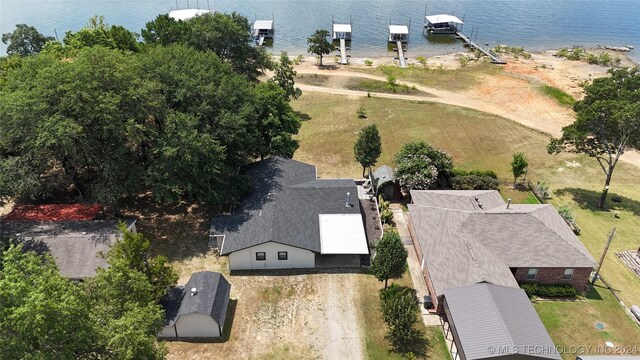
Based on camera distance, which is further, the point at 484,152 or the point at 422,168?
the point at 484,152

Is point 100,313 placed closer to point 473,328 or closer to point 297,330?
point 297,330

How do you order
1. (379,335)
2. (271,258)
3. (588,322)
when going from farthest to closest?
(271,258) → (588,322) → (379,335)

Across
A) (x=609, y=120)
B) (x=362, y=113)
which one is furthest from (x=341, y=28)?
(x=609, y=120)

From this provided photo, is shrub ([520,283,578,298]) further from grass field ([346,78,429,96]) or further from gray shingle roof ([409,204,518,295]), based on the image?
grass field ([346,78,429,96])

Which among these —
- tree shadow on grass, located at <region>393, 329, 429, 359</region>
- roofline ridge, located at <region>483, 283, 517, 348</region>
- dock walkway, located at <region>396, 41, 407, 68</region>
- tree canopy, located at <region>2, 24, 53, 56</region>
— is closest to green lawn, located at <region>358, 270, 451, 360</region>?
tree shadow on grass, located at <region>393, 329, 429, 359</region>

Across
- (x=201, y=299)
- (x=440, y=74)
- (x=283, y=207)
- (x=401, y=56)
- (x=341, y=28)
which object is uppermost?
(x=341, y=28)

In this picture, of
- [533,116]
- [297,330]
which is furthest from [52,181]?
[533,116]

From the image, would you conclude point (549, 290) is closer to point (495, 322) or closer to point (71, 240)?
point (495, 322)
